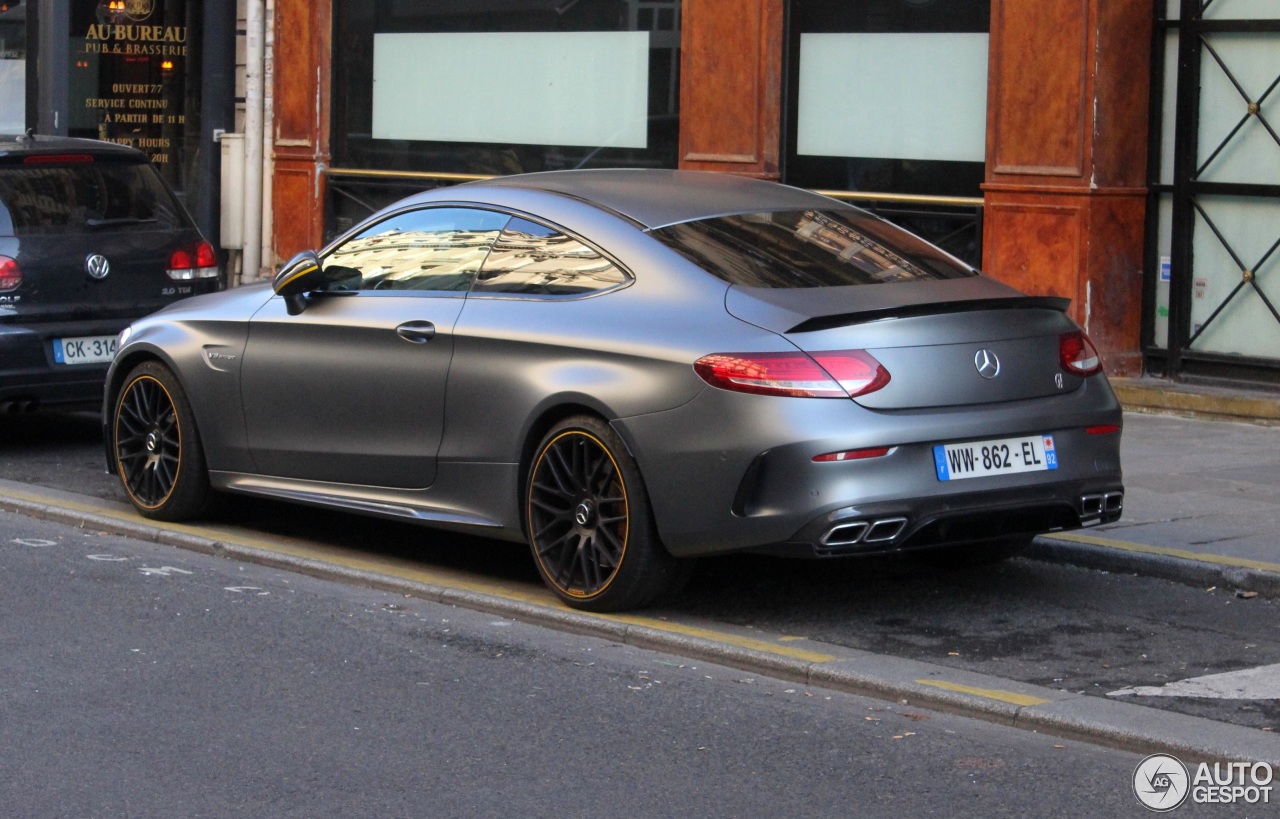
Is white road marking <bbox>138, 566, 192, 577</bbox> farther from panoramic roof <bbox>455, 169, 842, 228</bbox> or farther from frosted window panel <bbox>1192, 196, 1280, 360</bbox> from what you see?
frosted window panel <bbox>1192, 196, 1280, 360</bbox>

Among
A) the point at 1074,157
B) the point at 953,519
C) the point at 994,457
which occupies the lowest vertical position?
the point at 953,519

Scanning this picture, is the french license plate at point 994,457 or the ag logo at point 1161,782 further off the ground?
the french license plate at point 994,457

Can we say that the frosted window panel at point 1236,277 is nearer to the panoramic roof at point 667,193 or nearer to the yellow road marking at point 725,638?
the panoramic roof at point 667,193

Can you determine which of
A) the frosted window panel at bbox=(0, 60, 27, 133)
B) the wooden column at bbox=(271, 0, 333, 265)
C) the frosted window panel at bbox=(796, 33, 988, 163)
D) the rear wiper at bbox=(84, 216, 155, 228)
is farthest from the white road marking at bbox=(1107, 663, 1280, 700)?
the frosted window panel at bbox=(0, 60, 27, 133)

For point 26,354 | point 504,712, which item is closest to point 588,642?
point 504,712

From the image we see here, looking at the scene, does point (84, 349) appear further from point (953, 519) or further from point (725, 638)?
point (953, 519)

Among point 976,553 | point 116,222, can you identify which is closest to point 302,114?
point 116,222

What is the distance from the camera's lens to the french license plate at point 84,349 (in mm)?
10500

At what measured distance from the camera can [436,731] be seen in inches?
217

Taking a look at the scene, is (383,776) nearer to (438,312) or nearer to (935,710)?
(935,710)

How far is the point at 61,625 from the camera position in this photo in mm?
6789

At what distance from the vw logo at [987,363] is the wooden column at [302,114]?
446 inches

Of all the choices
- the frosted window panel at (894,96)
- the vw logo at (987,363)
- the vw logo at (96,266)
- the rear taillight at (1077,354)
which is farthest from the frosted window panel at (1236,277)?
the vw logo at (96,266)

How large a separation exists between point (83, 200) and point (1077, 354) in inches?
239
